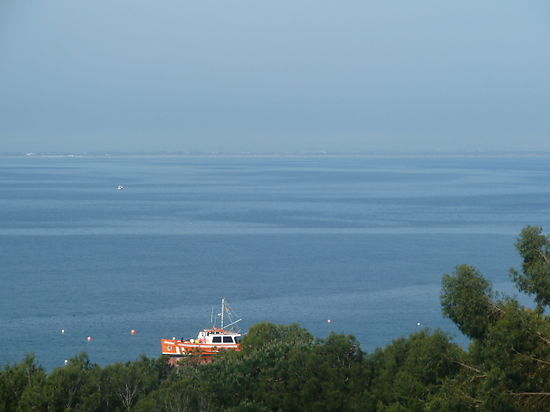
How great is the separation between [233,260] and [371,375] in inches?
1404

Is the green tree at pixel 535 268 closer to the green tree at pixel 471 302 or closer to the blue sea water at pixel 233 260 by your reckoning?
the green tree at pixel 471 302

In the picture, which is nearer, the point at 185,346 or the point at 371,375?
the point at 371,375

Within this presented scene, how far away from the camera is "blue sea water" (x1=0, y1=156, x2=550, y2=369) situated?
36.5m

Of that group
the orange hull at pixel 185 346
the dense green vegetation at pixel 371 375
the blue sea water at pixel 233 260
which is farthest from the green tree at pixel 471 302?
the blue sea water at pixel 233 260

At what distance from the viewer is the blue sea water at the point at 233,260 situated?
1437 inches

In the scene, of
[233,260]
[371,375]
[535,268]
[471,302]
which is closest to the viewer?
[471,302]

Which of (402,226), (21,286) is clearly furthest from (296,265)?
(402,226)

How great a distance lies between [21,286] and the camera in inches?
1780

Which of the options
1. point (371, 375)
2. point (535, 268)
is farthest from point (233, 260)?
point (535, 268)

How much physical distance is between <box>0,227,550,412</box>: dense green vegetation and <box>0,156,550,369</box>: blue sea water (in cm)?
1458

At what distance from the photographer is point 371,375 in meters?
17.9

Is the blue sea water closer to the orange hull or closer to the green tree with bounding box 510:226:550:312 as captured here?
the orange hull

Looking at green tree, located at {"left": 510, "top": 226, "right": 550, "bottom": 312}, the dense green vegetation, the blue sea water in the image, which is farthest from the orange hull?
green tree, located at {"left": 510, "top": 226, "right": 550, "bottom": 312}

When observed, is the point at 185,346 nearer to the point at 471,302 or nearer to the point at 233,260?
the point at 471,302
